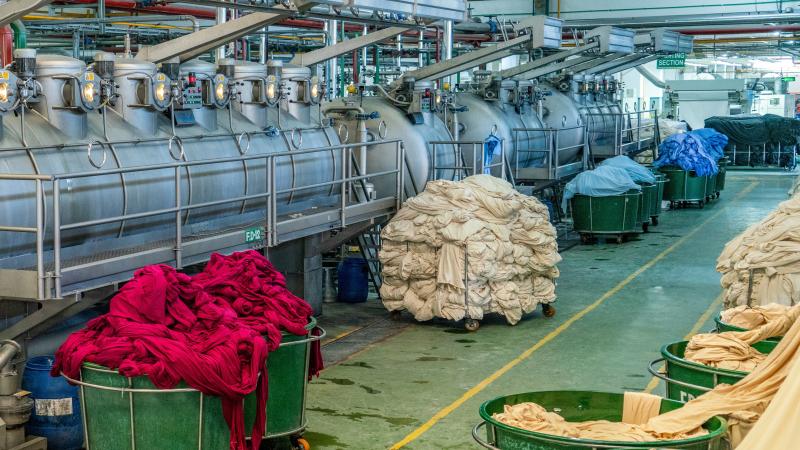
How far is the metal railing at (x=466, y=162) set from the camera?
16641 millimetres

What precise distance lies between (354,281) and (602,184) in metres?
7.02

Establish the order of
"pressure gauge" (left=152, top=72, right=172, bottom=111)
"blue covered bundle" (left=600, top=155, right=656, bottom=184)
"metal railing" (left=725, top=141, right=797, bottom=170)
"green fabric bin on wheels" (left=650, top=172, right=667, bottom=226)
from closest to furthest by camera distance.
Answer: "pressure gauge" (left=152, top=72, right=172, bottom=111)
"blue covered bundle" (left=600, top=155, right=656, bottom=184)
"green fabric bin on wheels" (left=650, top=172, right=667, bottom=226)
"metal railing" (left=725, top=141, right=797, bottom=170)

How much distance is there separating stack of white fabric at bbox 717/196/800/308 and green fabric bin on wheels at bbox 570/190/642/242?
28.9ft

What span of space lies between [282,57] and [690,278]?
1651 centimetres

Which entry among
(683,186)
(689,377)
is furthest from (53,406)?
(683,186)

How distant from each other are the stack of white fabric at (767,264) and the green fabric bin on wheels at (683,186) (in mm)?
14374

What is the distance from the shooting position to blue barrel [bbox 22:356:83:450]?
8875 millimetres

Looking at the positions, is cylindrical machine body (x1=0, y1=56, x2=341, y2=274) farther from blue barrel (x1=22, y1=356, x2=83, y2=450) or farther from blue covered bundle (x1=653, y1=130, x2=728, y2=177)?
blue covered bundle (x1=653, y1=130, x2=728, y2=177)

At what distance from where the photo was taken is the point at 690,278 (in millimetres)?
17391

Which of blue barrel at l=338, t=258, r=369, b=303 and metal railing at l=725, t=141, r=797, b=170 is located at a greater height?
metal railing at l=725, t=141, r=797, b=170

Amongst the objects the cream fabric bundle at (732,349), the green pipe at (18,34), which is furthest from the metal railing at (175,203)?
the cream fabric bundle at (732,349)

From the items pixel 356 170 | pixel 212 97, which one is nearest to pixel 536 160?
pixel 356 170

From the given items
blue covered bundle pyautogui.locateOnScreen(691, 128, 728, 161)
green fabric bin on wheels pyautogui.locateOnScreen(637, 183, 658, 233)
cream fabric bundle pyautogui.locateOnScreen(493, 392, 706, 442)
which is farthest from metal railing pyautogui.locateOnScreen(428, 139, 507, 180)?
blue covered bundle pyautogui.locateOnScreen(691, 128, 728, 161)

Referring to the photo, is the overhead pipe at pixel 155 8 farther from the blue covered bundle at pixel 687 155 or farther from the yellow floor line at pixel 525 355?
the blue covered bundle at pixel 687 155
